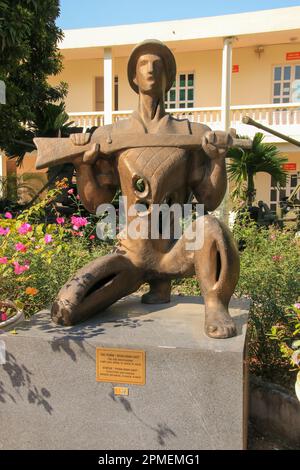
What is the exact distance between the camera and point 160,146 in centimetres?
246

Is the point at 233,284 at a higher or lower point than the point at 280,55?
lower

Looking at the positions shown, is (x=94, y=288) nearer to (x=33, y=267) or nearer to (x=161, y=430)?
(x=161, y=430)

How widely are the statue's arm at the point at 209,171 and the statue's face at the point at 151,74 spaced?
41cm

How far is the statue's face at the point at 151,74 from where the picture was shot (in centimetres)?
246

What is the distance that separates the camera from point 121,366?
2.05 metres

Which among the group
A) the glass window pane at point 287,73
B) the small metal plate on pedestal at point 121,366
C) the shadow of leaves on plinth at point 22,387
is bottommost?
the shadow of leaves on plinth at point 22,387

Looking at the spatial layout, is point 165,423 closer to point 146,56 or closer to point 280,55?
point 146,56

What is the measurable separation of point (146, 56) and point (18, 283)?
6.15 ft

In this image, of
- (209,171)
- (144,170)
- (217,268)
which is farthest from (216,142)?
(217,268)

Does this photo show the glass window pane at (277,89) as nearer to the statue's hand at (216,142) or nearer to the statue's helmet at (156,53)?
the statue's helmet at (156,53)

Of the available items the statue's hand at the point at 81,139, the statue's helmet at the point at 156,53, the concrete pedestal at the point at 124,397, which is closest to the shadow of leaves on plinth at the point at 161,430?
the concrete pedestal at the point at 124,397
